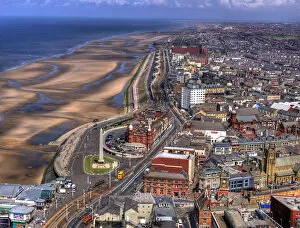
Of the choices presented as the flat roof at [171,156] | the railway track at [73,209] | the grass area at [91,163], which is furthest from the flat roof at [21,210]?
the flat roof at [171,156]

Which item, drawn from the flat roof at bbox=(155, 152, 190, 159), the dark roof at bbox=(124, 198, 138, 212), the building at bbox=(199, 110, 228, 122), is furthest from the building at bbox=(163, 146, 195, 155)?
the building at bbox=(199, 110, 228, 122)

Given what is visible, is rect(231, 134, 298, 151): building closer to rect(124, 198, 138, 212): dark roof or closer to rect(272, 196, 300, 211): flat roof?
rect(272, 196, 300, 211): flat roof

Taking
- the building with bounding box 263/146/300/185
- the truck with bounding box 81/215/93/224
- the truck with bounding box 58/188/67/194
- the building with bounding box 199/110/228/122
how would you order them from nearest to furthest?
the truck with bounding box 81/215/93/224, the truck with bounding box 58/188/67/194, the building with bounding box 263/146/300/185, the building with bounding box 199/110/228/122

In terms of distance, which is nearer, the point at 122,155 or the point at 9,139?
the point at 122,155

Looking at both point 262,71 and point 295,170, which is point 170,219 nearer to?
point 295,170

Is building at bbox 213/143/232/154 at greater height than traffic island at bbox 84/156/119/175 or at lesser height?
greater

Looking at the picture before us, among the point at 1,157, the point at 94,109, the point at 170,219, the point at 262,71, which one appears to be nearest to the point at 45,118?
the point at 94,109
